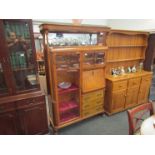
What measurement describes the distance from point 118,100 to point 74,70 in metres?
1.29

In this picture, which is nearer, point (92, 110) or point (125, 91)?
point (92, 110)

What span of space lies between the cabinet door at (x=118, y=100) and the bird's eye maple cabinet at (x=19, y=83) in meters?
1.53

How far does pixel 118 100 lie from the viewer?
110 inches

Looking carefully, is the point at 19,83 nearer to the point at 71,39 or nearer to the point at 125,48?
the point at 71,39

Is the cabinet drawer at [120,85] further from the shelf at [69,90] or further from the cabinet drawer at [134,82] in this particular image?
the shelf at [69,90]

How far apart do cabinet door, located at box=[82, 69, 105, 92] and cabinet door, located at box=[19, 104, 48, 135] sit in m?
0.88

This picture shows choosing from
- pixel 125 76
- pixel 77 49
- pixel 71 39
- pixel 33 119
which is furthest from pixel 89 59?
pixel 33 119

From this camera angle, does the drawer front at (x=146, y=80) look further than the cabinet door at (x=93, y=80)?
Yes

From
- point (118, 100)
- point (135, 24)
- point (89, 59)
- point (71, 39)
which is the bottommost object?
point (118, 100)

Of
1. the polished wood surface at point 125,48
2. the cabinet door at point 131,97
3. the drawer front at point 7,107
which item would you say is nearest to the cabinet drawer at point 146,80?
the cabinet door at point 131,97

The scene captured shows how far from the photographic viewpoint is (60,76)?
7.93 ft

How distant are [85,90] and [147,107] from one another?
1059mm

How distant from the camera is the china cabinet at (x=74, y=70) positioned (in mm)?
2051
